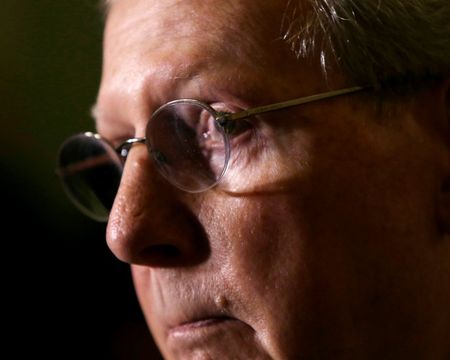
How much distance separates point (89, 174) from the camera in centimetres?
142

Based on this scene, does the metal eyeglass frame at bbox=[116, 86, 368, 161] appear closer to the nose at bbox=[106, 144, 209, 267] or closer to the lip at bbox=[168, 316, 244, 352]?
the nose at bbox=[106, 144, 209, 267]

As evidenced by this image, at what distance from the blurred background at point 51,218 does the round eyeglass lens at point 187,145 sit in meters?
0.70

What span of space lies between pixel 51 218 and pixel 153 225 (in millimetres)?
979

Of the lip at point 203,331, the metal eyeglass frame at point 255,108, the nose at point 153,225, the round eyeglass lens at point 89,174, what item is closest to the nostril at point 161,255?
the nose at point 153,225

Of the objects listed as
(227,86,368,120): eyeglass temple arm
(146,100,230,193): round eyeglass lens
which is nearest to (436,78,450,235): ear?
(227,86,368,120): eyeglass temple arm

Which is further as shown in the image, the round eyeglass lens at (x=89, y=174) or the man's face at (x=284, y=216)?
the round eyeglass lens at (x=89, y=174)

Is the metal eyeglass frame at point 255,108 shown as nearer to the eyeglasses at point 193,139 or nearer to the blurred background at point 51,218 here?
the eyeglasses at point 193,139

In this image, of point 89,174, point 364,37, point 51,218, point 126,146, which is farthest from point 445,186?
point 51,218

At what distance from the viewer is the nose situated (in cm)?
102

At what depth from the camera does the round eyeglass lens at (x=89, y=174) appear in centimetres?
136

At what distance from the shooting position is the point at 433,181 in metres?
1.01

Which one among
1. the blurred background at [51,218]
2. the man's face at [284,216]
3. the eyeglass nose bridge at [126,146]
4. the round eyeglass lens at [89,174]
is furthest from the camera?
the blurred background at [51,218]

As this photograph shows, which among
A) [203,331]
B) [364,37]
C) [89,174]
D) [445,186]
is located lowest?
[203,331]

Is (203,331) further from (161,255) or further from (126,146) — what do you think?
(126,146)
